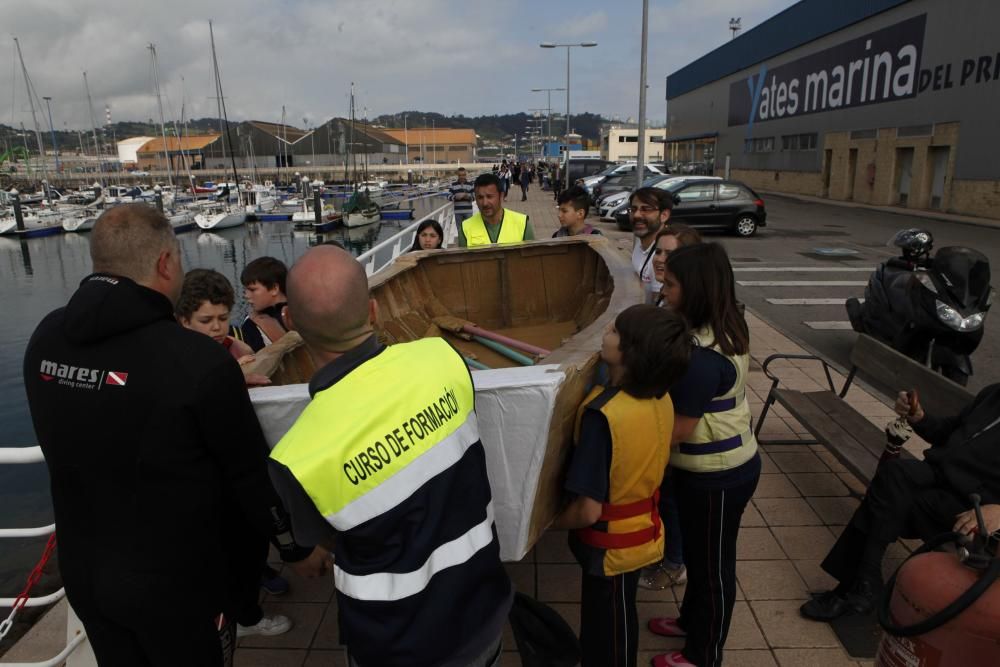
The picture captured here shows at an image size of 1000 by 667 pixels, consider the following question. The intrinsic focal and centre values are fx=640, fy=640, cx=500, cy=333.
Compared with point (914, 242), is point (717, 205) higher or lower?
lower

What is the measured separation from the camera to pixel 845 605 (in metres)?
3.09

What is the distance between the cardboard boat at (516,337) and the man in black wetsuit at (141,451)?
0.29m

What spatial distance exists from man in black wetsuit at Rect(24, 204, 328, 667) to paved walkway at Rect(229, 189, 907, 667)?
1219 millimetres

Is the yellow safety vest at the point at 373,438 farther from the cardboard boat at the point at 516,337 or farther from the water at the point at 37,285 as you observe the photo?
the water at the point at 37,285

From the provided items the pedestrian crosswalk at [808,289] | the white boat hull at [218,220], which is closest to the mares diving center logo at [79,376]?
the pedestrian crosswalk at [808,289]

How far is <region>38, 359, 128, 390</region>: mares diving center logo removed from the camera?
5.75 feet

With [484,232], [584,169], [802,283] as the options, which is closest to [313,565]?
[484,232]

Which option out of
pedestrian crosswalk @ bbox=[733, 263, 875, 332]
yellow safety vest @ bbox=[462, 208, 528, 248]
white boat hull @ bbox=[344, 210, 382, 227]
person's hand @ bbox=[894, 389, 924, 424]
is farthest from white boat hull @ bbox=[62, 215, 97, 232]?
person's hand @ bbox=[894, 389, 924, 424]

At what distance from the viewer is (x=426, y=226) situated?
7.14 metres

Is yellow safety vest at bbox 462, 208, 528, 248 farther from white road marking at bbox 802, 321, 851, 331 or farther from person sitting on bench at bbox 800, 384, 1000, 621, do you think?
white road marking at bbox 802, 321, 851, 331

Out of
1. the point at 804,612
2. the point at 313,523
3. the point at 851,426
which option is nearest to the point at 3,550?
the point at 313,523

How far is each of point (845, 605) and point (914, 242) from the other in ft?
16.9

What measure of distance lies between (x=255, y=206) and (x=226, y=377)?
58.1 meters

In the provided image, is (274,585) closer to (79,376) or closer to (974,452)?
(79,376)
